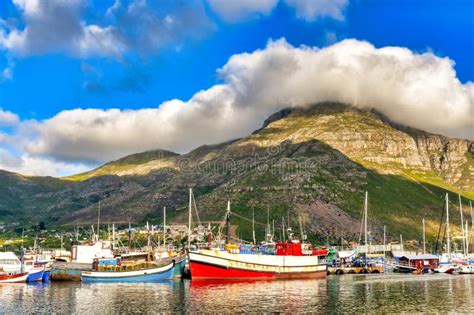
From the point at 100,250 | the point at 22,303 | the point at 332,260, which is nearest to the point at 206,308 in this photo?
the point at 22,303

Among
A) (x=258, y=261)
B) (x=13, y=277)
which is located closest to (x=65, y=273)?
(x=13, y=277)

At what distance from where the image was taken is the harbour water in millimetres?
72125

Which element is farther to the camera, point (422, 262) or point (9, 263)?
point (422, 262)

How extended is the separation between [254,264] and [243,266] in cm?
290

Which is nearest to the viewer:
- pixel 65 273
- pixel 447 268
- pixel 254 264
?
pixel 254 264

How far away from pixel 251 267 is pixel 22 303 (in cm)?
5274

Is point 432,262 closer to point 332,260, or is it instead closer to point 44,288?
point 332,260

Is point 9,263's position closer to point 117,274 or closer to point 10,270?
point 10,270

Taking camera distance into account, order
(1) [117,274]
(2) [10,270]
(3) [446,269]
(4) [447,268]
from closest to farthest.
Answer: (1) [117,274], (2) [10,270], (3) [446,269], (4) [447,268]

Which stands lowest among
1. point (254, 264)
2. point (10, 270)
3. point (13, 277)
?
point (13, 277)

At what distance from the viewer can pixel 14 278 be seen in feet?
396

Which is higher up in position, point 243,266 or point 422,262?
point 243,266

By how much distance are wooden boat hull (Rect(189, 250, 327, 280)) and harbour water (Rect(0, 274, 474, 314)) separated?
18.5 feet

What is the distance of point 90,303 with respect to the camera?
80312 mm
